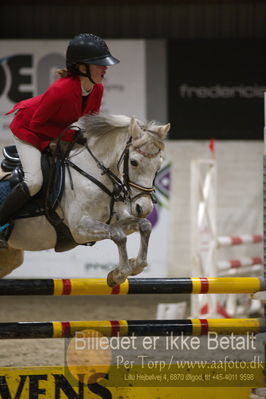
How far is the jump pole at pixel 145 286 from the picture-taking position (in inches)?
127

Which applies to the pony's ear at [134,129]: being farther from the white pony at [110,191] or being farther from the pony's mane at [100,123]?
the pony's mane at [100,123]

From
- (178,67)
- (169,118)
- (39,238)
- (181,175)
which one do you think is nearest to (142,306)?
(181,175)

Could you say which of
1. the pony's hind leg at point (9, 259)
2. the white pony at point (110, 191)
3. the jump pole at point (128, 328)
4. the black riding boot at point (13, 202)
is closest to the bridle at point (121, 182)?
the white pony at point (110, 191)

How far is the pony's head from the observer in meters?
3.11

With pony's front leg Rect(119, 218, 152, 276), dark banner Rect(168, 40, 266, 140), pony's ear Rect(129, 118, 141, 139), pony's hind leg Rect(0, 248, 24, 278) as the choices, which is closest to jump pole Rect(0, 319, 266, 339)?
pony's front leg Rect(119, 218, 152, 276)

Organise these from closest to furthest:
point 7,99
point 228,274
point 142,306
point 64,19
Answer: point 228,274
point 142,306
point 7,99
point 64,19

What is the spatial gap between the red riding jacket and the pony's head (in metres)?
0.35

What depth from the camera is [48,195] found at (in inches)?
134

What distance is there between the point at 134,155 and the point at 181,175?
18.4 feet

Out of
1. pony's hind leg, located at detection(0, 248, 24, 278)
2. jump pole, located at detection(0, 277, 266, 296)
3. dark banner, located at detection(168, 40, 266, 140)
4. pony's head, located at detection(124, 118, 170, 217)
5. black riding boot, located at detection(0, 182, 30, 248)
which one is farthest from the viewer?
dark banner, located at detection(168, 40, 266, 140)

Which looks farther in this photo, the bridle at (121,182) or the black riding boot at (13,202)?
the black riding boot at (13,202)

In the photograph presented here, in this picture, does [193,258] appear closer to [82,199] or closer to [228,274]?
[228,274]

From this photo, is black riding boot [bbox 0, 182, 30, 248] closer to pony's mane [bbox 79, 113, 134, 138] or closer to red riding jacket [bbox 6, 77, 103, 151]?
red riding jacket [bbox 6, 77, 103, 151]

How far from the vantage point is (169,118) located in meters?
8.58
